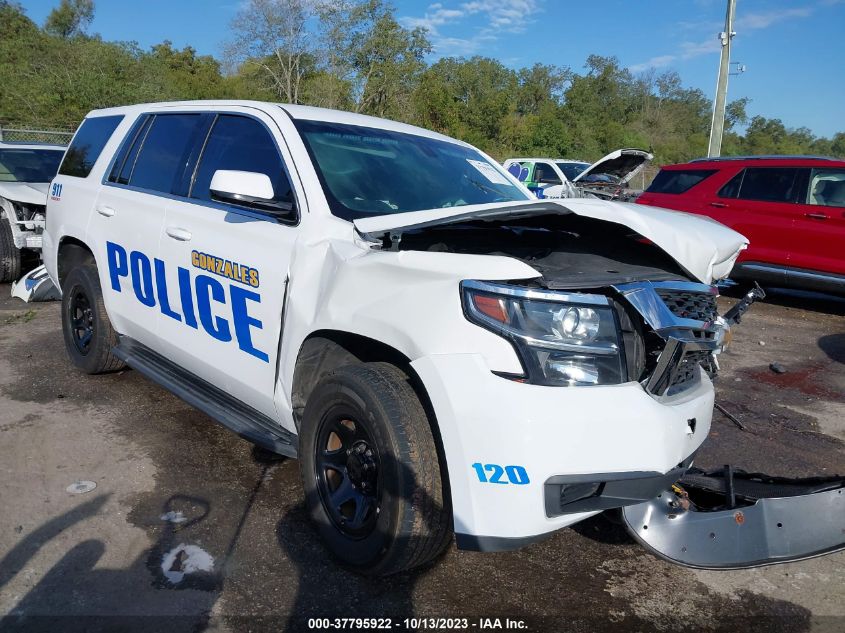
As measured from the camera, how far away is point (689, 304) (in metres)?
2.42

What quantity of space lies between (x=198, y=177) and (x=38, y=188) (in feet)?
20.2

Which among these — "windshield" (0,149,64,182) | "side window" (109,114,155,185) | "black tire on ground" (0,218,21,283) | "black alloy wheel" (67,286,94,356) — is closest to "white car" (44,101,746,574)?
"side window" (109,114,155,185)

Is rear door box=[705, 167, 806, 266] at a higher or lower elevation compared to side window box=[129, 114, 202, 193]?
lower

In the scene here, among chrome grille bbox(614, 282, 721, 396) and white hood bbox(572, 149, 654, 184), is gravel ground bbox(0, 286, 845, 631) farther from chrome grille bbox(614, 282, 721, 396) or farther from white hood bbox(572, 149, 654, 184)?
white hood bbox(572, 149, 654, 184)

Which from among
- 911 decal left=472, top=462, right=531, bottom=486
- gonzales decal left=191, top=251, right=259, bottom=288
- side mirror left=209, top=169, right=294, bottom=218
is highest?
side mirror left=209, top=169, right=294, bottom=218

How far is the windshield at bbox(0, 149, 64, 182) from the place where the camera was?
30.0 feet

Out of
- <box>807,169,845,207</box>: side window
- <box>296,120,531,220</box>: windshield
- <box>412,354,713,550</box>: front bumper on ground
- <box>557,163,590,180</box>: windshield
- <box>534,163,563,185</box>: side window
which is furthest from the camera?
<box>557,163,590,180</box>: windshield

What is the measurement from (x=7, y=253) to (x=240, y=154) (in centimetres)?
641

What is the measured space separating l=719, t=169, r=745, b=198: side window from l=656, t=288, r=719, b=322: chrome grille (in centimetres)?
733

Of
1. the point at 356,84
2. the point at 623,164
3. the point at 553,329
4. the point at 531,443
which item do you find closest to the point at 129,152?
the point at 553,329

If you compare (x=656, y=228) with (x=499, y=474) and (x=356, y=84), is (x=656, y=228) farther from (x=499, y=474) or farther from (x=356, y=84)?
(x=356, y=84)

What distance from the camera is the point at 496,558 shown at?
284cm

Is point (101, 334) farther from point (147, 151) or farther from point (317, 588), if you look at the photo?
point (317, 588)

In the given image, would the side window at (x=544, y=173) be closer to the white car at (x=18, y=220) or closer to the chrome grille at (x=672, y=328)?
the white car at (x=18, y=220)
